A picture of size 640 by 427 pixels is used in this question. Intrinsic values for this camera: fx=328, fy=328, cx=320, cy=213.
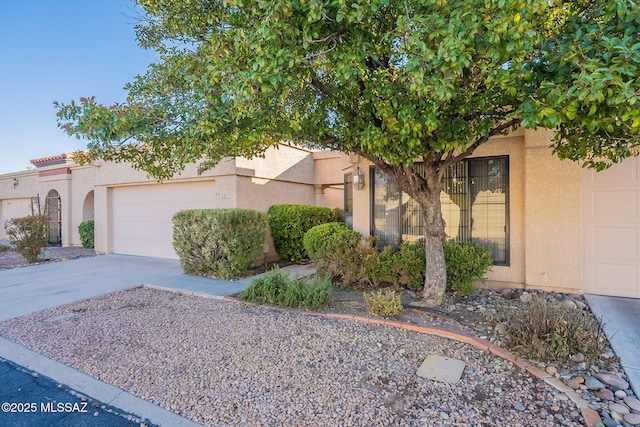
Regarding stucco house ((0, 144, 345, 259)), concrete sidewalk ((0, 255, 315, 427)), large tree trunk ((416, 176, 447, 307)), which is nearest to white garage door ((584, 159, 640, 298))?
large tree trunk ((416, 176, 447, 307))

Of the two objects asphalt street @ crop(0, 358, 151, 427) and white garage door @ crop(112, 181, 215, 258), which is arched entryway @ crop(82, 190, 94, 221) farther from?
asphalt street @ crop(0, 358, 151, 427)

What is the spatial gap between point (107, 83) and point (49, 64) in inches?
83.7

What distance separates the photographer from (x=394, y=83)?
414 cm

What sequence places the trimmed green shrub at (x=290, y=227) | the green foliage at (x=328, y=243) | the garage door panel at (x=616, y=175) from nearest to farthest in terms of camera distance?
the garage door panel at (x=616, y=175)
the green foliage at (x=328, y=243)
the trimmed green shrub at (x=290, y=227)

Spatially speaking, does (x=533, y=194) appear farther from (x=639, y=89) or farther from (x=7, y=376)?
(x=7, y=376)

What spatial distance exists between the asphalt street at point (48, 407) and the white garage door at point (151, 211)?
7598 mm

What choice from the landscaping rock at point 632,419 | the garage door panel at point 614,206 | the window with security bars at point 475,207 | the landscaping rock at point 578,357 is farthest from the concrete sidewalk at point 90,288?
the garage door panel at point 614,206

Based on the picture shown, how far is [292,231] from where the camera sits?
10.3 m

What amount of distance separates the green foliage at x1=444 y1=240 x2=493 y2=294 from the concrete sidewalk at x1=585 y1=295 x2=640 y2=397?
1.72 m

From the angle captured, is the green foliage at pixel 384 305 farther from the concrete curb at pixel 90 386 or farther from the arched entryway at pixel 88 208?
the arched entryway at pixel 88 208

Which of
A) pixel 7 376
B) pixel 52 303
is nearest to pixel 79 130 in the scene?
pixel 7 376

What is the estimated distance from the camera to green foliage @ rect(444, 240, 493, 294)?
20.0ft

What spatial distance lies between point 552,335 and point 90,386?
5024mm

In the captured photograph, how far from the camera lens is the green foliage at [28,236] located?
35.2 ft
